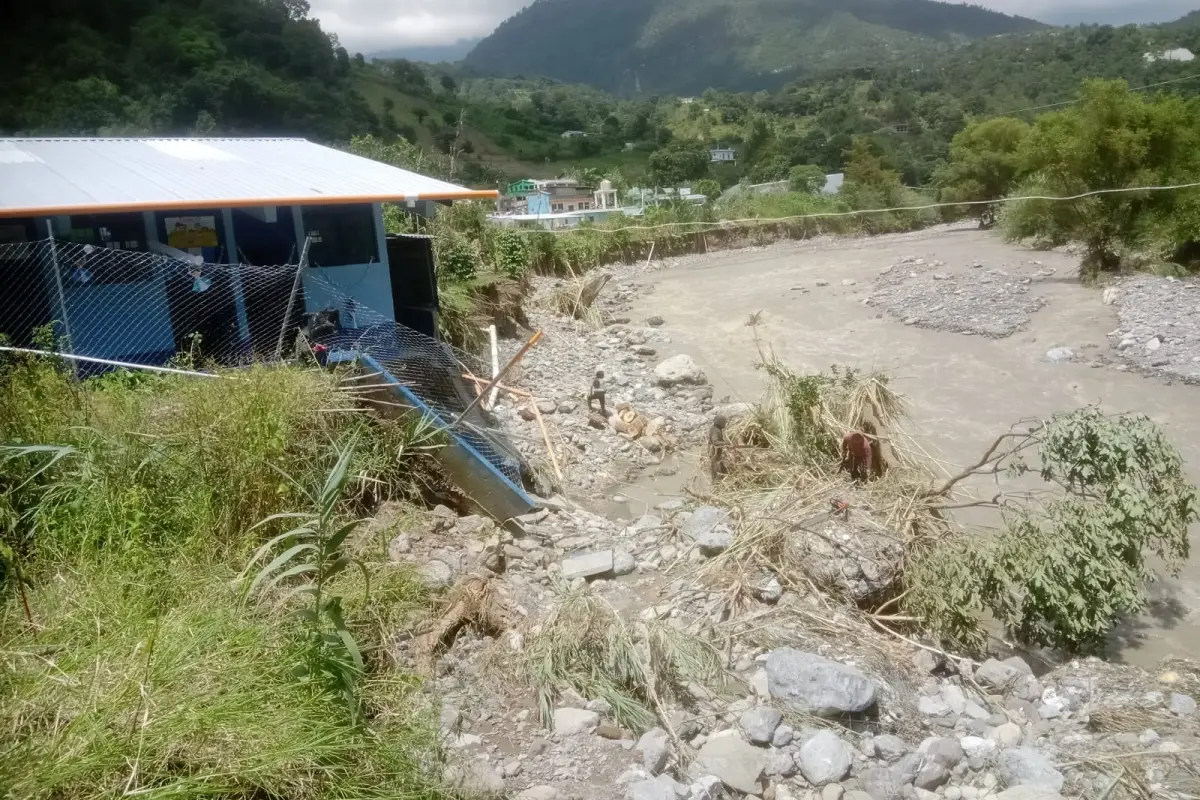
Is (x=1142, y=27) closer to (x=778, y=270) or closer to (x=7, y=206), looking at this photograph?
(x=778, y=270)

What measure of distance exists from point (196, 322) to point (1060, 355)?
35.1 ft

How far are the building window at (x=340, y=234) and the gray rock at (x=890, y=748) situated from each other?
20.5 ft

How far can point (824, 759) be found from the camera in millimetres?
3695

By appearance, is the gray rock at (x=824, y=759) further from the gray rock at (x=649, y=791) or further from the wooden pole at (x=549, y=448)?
the wooden pole at (x=549, y=448)

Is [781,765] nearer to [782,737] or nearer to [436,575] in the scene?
[782,737]

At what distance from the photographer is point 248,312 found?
7.19 m

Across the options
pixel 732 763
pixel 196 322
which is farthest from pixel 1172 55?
pixel 732 763

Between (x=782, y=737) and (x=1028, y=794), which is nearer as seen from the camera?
(x=1028, y=794)

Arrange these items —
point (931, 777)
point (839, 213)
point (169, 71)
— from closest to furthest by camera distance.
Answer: point (931, 777)
point (839, 213)
point (169, 71)

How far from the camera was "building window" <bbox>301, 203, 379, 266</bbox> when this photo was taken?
816 centimetres

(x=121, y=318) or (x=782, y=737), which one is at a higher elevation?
(x=121, y=318)

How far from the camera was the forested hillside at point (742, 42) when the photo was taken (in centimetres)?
15050

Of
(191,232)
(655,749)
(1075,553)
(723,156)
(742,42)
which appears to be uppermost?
(742,42)

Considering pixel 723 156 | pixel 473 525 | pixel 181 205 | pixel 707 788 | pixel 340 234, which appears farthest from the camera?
pixel 723 156
